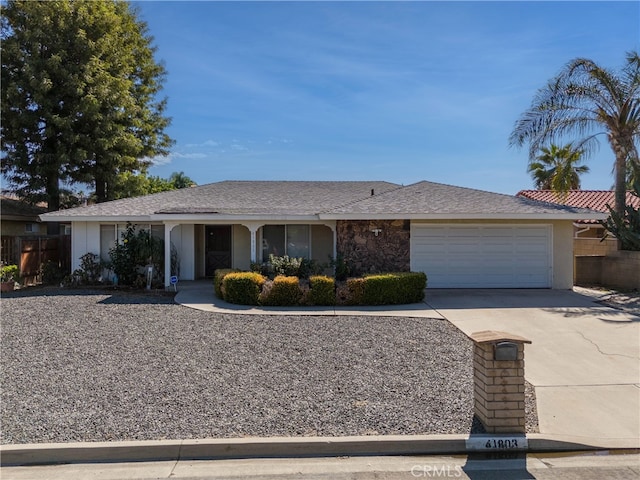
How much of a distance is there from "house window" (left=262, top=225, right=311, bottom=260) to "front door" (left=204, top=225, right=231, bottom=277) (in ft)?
4.93

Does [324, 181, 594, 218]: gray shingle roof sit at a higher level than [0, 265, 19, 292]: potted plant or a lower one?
higher

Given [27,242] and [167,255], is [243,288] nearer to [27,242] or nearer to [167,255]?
[167,255]

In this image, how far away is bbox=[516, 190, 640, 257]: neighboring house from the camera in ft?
64.5

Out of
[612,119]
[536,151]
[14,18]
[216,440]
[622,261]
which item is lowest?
[216,440]

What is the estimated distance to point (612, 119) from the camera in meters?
15.4

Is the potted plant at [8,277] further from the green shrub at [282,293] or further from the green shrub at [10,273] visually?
the green shrub at [282,293]

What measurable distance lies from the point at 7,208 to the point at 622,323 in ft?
70.5

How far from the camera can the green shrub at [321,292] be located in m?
11.4

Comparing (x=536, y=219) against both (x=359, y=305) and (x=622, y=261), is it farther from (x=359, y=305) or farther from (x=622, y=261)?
(x=359, y=305)

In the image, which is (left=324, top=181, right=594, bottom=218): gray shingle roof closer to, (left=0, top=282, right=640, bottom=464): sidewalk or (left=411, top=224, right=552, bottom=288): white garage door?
(left=411, top=224, right=552, bottom=288): white garage door

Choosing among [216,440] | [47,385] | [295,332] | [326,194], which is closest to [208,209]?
[326,194]

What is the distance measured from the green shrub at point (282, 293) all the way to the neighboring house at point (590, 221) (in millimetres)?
11569

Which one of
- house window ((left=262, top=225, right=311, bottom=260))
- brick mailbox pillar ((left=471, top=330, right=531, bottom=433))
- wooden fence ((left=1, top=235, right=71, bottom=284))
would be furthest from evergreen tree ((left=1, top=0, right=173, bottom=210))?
brick mailbox pillar ((left=471, top=330, right=531, bottom=433))

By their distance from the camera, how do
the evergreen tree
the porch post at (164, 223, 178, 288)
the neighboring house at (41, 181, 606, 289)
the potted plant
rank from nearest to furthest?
the neighboring house at (41, 181, 606, 289) → the porch post at (164, 223, 178, 288) → the potted plant → the evergreen tree
